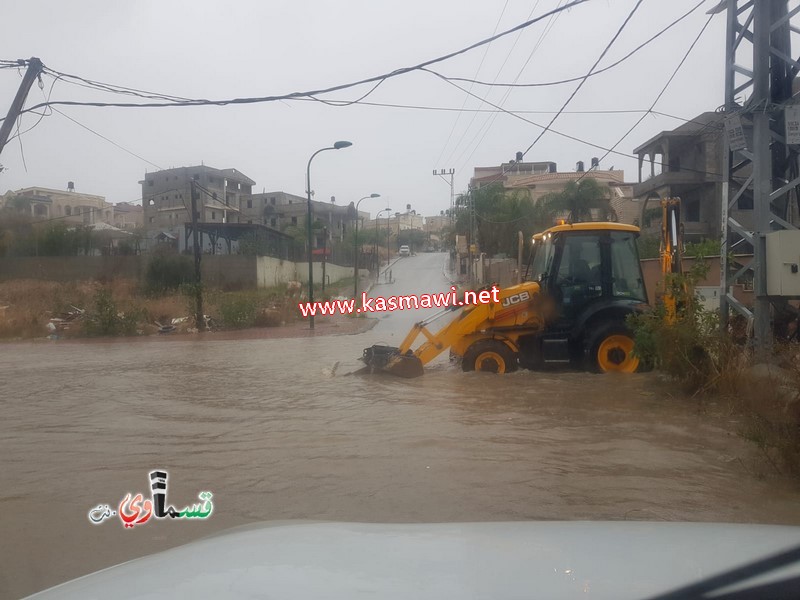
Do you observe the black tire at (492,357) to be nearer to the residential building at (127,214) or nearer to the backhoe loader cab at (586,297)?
the backhoe loader cab at (586,297)

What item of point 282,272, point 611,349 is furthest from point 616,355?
point 282,272

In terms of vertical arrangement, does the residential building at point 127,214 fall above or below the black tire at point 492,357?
above

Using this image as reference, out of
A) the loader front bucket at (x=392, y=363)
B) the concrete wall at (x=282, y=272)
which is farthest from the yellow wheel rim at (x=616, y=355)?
the concrete wall at (x=282, y=272)

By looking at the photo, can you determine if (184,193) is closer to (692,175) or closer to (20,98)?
(692,175)

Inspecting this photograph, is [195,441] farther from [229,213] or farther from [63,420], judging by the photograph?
[229,213]

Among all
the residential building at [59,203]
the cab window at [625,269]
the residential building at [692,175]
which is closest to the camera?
the cab window at [625,269]

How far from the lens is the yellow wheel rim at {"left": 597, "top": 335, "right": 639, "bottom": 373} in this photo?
12352 mm

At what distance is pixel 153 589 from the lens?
7.79 feet

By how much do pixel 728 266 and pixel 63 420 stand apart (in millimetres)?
10087

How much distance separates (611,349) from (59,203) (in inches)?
3251

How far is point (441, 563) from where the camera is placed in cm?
268

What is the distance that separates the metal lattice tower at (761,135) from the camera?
10117 mm

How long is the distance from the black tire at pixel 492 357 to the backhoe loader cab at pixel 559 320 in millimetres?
17

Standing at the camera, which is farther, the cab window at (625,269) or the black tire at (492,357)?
the cab window at (625,269)
